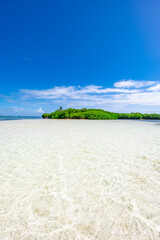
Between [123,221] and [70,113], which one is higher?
[70,113]

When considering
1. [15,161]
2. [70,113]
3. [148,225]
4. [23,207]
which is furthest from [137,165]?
[70,113]

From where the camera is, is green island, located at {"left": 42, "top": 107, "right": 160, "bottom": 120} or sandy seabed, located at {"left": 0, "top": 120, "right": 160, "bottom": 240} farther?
green island, located at {"left": 42, "top": 107, "right": 160, "bottom": 120}

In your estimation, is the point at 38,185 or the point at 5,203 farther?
the point at 38,185

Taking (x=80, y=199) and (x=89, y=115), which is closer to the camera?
(x=80, y=199)

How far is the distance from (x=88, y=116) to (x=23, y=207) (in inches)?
1074

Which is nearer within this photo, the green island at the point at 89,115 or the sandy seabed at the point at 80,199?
the sandy seabed at the point at 80,199

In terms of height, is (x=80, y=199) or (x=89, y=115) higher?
(x=89, y=115)

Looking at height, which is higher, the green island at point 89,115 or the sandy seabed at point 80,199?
the green island at point 89,115

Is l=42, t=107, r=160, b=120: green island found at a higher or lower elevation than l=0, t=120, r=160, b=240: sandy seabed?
higher

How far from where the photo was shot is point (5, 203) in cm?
163

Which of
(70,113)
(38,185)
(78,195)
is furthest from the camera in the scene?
(70,113)

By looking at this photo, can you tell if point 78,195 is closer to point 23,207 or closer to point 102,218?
point 102,218

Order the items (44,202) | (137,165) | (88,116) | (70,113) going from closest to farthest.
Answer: (44,202)
(137,165)
(88,116)
(70,113)

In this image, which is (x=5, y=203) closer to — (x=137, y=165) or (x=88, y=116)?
(x=137, y=165)
